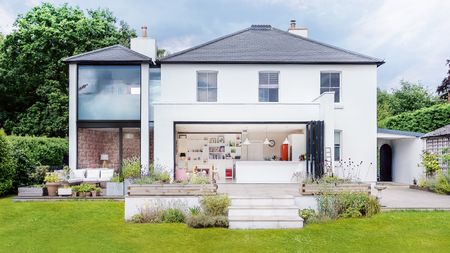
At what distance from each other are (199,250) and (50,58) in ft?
75.0

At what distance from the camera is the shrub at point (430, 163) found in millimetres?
19359

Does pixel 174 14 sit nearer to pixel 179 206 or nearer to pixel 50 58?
pixel 50 58

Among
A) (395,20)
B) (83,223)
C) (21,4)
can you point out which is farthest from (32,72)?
(395,20)

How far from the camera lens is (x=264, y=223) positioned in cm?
1173

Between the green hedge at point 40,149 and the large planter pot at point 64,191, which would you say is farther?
the green hedge at point 40,149

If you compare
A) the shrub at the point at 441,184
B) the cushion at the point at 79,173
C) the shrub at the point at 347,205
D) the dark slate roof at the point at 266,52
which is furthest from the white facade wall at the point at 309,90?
the shrub at the point at 347,205

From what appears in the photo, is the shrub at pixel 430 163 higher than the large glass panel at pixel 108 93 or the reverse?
the reverse

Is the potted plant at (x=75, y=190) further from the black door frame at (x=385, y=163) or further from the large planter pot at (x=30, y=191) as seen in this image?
the black door frame at (x=385, y=163)

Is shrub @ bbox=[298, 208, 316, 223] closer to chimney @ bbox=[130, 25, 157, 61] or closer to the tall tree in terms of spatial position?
chimney @ bbox=[130, 25, 157, 61]

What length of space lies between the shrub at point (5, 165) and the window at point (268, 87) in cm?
1072

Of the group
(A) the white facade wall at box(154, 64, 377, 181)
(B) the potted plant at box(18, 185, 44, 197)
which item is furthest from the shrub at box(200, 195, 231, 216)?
(A) the white facade wall at box(154, 64, 377, 181)

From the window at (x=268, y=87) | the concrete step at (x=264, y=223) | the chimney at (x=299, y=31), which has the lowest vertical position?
the concrete step at (x=264, y=223)

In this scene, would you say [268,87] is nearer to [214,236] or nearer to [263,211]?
[263,211]

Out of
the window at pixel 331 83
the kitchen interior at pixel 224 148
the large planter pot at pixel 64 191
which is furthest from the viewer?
the kitchen interior at pixel 224 148
